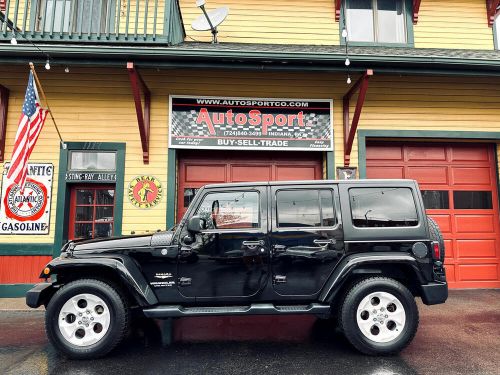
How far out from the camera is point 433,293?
3861 mm

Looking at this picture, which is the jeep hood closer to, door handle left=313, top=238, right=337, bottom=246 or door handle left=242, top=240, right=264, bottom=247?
door handle left=242, top=240, right=264, bottom=247

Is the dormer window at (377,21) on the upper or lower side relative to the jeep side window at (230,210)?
upper

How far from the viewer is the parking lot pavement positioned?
3512 mm

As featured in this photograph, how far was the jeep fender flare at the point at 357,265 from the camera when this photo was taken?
3.83m

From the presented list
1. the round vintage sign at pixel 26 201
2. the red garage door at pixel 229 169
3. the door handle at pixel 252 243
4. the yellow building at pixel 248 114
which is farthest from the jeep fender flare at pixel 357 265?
the round vintage sign at pixel 26 201

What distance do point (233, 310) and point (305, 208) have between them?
1454 millimetres

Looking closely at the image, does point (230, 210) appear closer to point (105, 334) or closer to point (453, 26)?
point (105, 334)

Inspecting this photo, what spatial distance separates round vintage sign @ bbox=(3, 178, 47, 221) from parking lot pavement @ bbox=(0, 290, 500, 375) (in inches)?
89.5

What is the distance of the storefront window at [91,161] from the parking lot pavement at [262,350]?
306cm

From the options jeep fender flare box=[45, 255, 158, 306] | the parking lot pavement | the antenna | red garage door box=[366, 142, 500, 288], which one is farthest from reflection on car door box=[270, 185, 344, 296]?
the antenna

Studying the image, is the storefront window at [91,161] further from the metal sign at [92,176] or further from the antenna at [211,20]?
the antenna at [211,20]

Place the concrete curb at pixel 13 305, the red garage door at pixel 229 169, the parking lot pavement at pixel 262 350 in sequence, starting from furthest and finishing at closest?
the red garage door at pixel 229 169 → the concrete curb at pixel 13 305 → the parking lot pavement at pixel 262 350

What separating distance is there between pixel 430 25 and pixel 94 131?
811cm

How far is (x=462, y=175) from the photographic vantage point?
7.79 m
